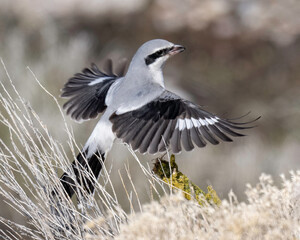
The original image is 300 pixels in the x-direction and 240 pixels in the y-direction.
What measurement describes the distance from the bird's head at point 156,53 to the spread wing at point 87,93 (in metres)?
0.53

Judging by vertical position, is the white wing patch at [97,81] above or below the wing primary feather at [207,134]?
above

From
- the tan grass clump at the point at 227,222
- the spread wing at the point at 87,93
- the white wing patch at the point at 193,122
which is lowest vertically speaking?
the tan grass clump at the point at 227,222

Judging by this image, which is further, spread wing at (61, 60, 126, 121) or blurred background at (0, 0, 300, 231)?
blurred background at (0, 0, 300, 231)

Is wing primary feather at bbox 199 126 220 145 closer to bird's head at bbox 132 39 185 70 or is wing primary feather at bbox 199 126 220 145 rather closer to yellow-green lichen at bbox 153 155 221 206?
yellow-green lichen at bbox 153 155 221 206

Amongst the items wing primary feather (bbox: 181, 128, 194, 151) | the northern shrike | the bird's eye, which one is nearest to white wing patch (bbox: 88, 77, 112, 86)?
the northern shrike

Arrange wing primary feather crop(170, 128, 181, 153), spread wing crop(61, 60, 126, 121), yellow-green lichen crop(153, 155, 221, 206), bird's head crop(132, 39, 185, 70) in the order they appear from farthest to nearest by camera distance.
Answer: spread wing crop(61, 60, 126, 121) < bird's head crop(132, 39, 185, 70) < wing primary feather crop(170, 128, 181, 153) < yellow-green lichen crop(153, 155, 221, 206)

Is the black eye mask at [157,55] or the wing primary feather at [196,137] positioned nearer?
the wing primary feather at [196,137]

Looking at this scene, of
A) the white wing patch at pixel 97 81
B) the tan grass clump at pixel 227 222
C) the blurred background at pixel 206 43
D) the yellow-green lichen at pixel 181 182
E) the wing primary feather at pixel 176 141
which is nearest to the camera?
the tan grass clump at pixel 227 222

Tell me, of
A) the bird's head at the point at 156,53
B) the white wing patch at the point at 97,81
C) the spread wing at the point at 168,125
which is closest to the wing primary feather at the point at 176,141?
the spread wing at the point at 168,125

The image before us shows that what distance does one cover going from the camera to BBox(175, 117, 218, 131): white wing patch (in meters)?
3.90

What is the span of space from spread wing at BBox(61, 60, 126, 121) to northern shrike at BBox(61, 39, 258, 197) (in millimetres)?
36

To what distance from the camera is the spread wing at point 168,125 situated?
3.82 metres

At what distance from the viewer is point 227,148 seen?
803 cm

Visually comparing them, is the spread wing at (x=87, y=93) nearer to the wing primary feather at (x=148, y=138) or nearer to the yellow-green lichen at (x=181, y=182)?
the wing primary feather at (x=148, y=138)
